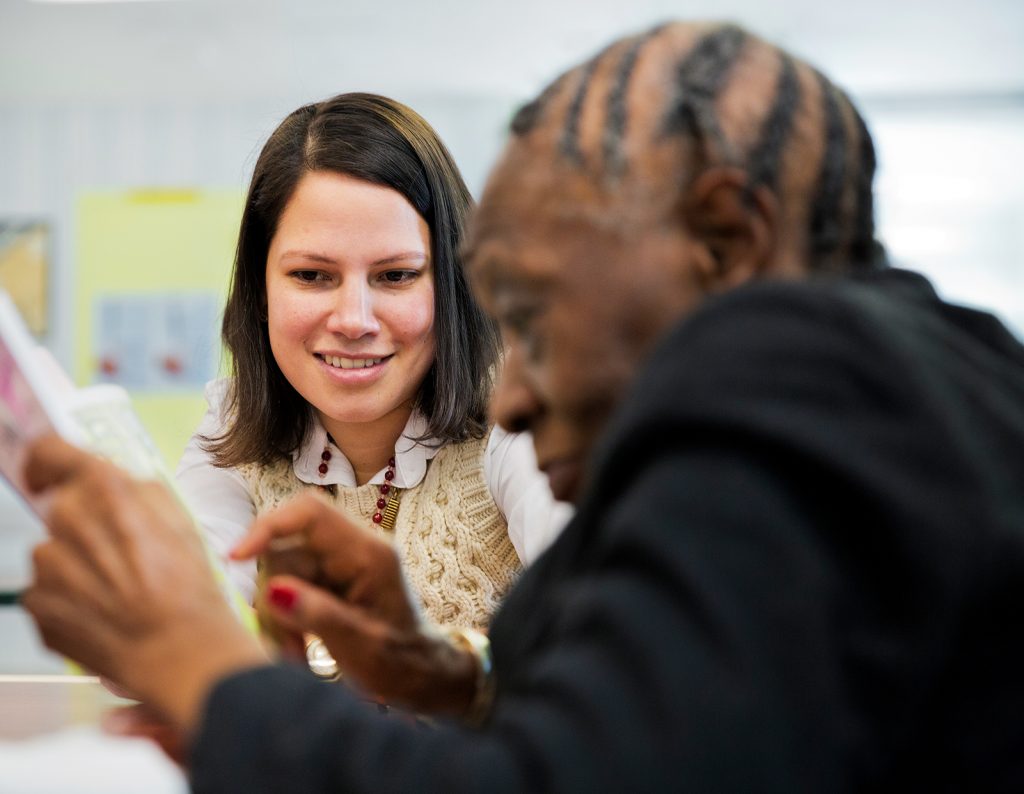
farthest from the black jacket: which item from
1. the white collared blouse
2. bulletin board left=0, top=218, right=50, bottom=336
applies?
bulletin board left=0, top=218, right=50, bottom=336

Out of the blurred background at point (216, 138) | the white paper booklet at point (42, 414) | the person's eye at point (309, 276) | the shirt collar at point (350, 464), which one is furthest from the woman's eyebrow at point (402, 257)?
the blurred background at point (216, 138)

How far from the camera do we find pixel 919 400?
0.50 metres

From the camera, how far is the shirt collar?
71.4 inches

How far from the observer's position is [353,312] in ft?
5.56

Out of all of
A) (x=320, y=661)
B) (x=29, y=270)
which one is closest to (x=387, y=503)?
(x=320, y=661)

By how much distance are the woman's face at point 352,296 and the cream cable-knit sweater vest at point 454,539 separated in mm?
137

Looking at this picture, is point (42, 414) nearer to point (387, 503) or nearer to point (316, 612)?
point (316, 612)

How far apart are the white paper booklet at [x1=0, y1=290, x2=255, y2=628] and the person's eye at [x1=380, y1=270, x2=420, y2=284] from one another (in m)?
0.93

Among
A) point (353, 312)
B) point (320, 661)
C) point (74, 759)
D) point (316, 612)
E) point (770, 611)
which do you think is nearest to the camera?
point (770, 611)

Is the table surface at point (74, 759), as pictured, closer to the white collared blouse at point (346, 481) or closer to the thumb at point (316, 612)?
the thumb at point (316, 612)

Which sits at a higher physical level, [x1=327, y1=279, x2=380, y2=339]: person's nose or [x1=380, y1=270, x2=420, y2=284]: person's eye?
[x1=380, y1=270, x2=420, y2=284]: person's eye

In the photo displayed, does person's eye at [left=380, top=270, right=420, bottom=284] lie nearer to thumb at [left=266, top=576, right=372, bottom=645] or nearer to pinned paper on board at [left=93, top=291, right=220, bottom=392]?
thumb at [left=266, top=576, right=372, bottom=645]

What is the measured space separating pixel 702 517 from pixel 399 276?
4.31ft

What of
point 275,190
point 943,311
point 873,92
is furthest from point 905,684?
point 873,92
